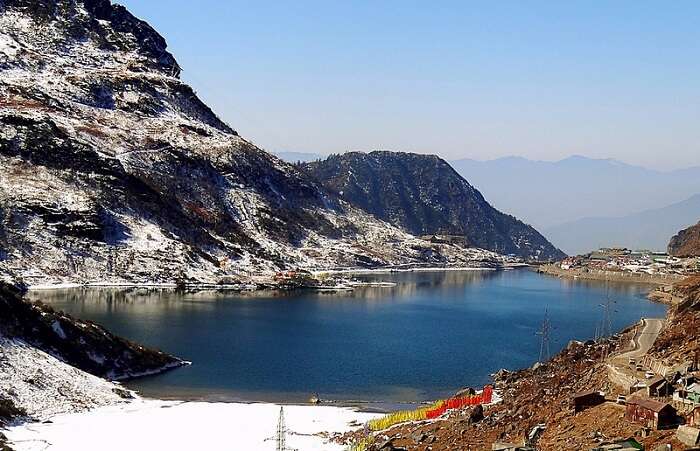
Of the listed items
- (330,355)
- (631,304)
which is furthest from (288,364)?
(631,304)

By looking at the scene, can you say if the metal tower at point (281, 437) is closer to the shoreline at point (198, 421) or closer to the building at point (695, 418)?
the shoreline at point (198, 421)

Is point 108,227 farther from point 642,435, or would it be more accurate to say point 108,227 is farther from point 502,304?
point 642,435

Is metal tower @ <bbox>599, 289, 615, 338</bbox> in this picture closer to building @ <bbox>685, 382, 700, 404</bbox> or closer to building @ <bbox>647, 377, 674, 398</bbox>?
building @ <bbox>647, 377, 674, 398</bbox>

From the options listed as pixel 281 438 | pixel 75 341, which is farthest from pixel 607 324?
pixel 281 438

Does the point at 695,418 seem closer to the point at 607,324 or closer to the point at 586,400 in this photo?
the point at 586,400

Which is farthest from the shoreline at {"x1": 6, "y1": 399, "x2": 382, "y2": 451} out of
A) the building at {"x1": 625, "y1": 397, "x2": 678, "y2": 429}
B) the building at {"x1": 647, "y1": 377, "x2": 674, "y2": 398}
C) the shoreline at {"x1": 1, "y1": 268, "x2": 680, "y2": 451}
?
the building at {"x1": 647, "y1": 377, "x2": 674, "y2": 398}

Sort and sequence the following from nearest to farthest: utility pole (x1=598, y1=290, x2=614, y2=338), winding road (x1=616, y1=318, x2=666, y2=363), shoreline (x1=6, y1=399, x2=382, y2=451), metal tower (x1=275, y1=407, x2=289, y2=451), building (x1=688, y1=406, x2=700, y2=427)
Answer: building (x1=688, y1=406, x2=700, y2=427) → metal tower (x1=275, y1=407, x2=289, y2=451) → shoreline (x1=6, y1=399, x2=382, y2=451) → winding road (x1=616, y1=318, x2=666, y2=363) → utility pole (x1=598, y1=290, x2=614, y2=338)
